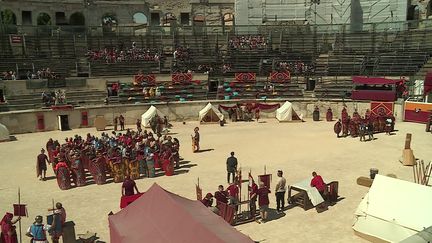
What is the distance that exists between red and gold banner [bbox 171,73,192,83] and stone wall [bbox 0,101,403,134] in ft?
13.4

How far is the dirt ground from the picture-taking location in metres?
13.8

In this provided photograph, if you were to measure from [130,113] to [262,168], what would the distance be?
16.2 metres

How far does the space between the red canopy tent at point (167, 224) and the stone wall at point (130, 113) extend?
22.4 metres

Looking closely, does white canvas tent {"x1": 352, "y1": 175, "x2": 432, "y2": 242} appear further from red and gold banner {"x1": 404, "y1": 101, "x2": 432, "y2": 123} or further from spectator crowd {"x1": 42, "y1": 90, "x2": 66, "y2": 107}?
spectator crowd {"x1": 42, "y1": 90, "x2": 66, "y2": 107}

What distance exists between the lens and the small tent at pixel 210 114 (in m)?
31.9

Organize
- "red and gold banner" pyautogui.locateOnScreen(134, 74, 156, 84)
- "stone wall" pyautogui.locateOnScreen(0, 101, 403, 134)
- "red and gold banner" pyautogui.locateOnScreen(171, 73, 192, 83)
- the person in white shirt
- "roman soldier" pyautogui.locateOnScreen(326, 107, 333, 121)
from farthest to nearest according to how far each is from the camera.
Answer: "red and gold banner" pyautogui.locateOnScreen(171, 73, 192, 83)
"red and gold banner" pyautogui.locateOnScreen(134, 74, 156, 84)
"roman soldier" pyautogui.locateOnScreen(326, 107, 333, 121)
"stone wall" pyautogui.locateOnScreen(0, 101, 403, 134)
the person in white shirt

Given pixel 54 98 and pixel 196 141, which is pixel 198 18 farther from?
pixel 196 141

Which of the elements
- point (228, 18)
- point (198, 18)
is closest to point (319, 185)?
point (198, 18)

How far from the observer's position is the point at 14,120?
1175 inches

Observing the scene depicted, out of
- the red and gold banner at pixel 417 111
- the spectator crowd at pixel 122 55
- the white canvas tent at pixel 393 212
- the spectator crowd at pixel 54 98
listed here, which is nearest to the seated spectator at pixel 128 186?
the white canvas tent at pixel 393 212

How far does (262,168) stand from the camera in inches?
784

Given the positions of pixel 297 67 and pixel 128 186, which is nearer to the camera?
pixel 128 186

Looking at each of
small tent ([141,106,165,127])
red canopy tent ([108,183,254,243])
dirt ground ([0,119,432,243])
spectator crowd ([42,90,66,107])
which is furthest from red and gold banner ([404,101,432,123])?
spectator crowd ([42,90,66,107])

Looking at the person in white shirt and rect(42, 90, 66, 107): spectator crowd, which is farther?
rect(42, 90, 66, 107): spectator crowd
